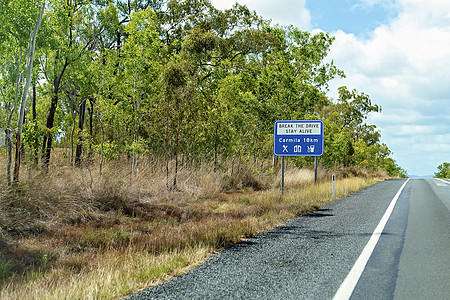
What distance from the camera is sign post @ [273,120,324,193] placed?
1588 cm

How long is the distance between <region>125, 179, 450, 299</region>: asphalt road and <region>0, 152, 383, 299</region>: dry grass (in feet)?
1.73

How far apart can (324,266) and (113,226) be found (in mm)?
6069

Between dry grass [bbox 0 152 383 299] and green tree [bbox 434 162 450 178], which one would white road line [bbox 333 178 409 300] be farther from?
green tree [bbox 434 162 450 178]

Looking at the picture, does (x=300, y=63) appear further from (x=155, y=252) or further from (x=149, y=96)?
(x=155, y=252)

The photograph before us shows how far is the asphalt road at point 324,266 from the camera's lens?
4449mm

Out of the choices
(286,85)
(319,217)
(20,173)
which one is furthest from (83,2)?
(319,217)

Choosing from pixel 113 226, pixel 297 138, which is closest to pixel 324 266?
pixel 113 226

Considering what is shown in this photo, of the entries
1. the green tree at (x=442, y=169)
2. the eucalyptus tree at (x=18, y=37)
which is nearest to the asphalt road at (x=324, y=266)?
the eucalyptus tree at (x=18, y=37)

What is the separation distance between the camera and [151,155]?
17609 millimetres

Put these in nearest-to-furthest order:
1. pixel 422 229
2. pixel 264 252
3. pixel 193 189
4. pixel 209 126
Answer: pixel 264 252
pixel 422 229
pixel 193 189
pixel 209 126

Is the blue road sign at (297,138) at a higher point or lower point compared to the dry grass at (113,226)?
higher

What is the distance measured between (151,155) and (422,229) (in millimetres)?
12128

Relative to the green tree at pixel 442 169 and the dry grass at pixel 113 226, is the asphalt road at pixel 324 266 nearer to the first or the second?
the dry grass at pixel 113 226

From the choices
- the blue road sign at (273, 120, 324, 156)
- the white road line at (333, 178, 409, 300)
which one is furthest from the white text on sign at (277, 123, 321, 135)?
the white road line at (333, 178, 409, 300)
